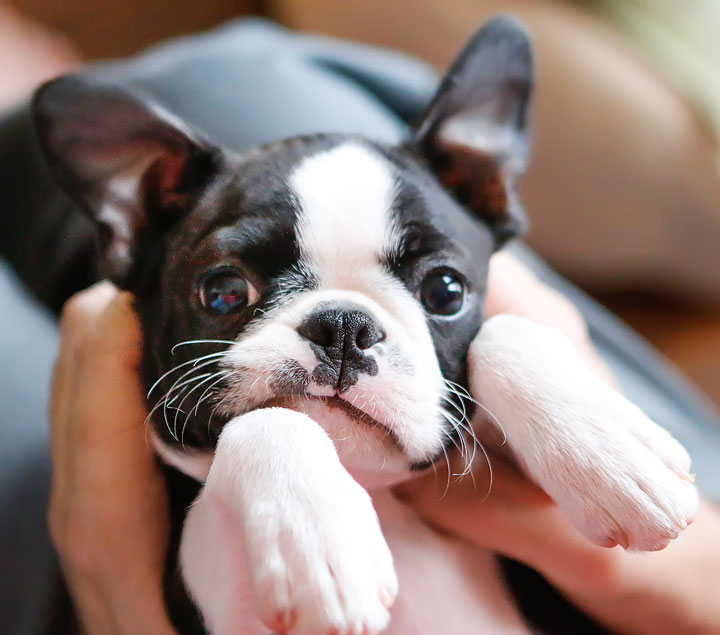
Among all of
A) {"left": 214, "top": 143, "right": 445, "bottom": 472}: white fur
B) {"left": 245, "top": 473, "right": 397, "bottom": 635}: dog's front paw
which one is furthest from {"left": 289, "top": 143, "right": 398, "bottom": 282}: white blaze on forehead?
{"left": 245, "top": 473, "right": 397, "bottom": 635}: dog's front paw

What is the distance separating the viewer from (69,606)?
128cm

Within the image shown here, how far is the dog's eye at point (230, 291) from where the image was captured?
89 cm

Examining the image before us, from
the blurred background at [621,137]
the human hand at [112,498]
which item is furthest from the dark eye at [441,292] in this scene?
the blurred background at [621,137]

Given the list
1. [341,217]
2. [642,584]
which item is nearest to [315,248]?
[341,217]

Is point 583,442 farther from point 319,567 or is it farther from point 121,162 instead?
point 121,162

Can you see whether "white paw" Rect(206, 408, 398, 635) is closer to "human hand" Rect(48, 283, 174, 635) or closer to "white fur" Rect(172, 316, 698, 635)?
"white fur" Rect(172, 316, 698, 635)

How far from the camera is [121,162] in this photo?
1.05m

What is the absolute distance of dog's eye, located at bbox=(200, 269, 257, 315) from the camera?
0.89 meters

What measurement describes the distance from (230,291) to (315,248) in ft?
0.41

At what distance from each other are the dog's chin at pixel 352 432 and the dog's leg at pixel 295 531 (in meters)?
0.03

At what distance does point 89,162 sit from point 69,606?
82 cm

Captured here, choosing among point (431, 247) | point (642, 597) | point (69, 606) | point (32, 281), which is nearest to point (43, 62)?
point (32, 281)

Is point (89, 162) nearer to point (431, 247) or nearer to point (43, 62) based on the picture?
point (431, 247)

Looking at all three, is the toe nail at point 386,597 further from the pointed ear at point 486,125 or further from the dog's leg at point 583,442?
the pointed ear at point 486,125
